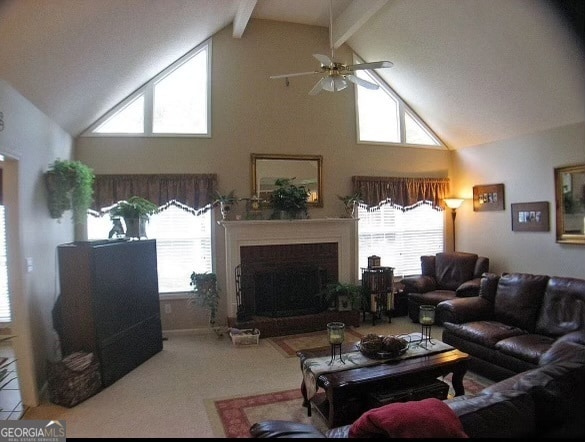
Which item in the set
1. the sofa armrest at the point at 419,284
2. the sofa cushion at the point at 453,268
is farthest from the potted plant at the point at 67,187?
the sofa cushion at the point at 453,268

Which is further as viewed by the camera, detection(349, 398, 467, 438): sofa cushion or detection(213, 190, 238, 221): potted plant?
detection(213, 190, 238, 221): potted plant

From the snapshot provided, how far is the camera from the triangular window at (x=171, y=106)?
4.84 meters

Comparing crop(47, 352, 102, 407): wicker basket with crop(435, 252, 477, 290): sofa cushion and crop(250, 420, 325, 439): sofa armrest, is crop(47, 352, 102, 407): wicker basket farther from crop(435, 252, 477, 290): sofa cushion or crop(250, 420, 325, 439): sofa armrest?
crop(435, 252, 477, 290): sofa cushion

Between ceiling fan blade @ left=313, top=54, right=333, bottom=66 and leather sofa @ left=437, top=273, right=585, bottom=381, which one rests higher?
ceiling fan blade @ left=313, top=54, right=333, bottom=66

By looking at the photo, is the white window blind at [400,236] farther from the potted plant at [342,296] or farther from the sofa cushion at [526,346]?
the sofa cushion at [526,346]

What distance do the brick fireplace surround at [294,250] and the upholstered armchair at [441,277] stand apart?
0.83 metres

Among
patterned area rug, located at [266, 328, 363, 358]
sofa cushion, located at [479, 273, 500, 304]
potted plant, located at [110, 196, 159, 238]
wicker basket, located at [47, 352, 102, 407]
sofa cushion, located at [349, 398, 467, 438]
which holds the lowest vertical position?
patterned area rug, located at [266, 328, 363, 358]

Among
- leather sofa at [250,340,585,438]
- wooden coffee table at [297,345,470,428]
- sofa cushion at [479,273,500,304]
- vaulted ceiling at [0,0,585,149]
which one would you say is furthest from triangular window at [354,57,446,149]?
leather sofa at [250,340,585,438]

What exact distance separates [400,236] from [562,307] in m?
2.83

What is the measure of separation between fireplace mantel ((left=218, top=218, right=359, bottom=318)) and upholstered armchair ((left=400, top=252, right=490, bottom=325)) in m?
0.87

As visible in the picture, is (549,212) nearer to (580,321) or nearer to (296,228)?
(580,321)

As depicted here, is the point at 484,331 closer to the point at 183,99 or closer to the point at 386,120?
the point at 386,120

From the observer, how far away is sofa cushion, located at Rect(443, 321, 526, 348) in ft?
10.9

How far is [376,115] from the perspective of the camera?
5867mm
